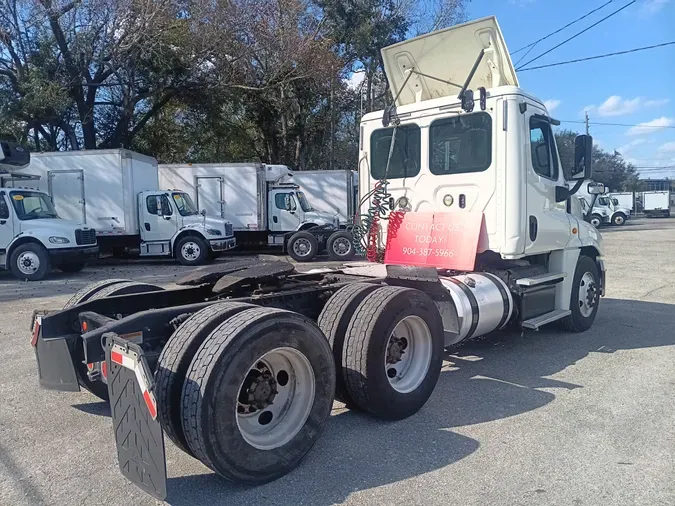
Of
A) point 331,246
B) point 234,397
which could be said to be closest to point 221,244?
point 331,246

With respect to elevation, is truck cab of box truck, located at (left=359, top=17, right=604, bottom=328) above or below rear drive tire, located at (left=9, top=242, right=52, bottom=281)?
above

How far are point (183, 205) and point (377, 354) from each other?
14812 mm

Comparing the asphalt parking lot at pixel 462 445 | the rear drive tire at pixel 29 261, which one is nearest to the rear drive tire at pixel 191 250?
the rear drive tire at pixel 29 261

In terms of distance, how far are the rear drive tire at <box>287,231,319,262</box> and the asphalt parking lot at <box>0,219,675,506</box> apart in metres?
12.0

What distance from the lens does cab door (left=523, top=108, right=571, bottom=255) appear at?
6316 millimetres

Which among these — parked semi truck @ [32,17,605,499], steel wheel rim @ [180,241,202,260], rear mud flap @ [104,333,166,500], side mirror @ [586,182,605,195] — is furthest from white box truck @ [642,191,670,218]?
rear mud flap @ [104,333,166,500]

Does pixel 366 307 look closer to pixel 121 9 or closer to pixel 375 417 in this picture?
pixel 375 417

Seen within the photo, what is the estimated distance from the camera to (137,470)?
122 inches

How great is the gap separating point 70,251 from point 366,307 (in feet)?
39.1

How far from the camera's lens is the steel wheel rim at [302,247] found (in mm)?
18391

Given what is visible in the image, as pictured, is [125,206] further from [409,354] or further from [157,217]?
[409,354]

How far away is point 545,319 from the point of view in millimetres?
6586

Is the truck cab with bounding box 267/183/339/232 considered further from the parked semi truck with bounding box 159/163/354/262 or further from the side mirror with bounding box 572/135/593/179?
the side mirror with bounding box 572/135/593/179

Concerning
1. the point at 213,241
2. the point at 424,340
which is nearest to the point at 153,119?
the point at 213,241
